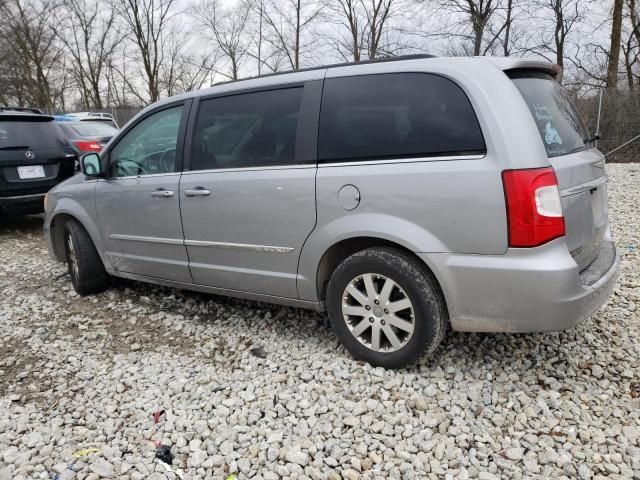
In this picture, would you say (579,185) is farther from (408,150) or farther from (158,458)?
(158,458)

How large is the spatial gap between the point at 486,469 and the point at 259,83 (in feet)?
8.58

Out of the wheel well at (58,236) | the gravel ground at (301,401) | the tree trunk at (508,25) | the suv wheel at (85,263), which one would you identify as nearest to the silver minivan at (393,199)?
the gravel ground at (301,401)

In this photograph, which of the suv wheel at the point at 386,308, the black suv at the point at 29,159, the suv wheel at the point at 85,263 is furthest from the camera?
the black suv at the point at 29,159

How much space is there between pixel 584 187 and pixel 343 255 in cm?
140

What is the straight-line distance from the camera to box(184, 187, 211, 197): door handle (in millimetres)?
3276

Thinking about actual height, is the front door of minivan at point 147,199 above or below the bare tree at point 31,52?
below

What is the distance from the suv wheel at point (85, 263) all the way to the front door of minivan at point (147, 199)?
0.30 m

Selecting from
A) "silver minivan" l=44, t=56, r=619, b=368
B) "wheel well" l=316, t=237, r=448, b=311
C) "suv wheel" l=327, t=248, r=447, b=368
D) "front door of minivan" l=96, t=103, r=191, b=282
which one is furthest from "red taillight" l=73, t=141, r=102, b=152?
"suv wheel" l=327, t=248, r=447, b=368

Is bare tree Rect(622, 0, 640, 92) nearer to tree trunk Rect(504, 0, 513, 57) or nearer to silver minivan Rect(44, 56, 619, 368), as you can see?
tree trunk Rect(504, 0, 513, 57)

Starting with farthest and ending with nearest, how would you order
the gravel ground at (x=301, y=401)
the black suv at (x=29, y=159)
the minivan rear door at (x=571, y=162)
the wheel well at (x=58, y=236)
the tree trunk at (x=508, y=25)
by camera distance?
the tree trunk at (x=508, y=25) < the black suv at (x=29, y=159) < the wheel well at (x=58, y=236) < the minivan rear door at (x=571, y=162) < the gravel ground at (x=301, y=401)

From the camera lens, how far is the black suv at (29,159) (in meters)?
6.71

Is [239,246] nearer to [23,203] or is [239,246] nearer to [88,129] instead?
[23,203]

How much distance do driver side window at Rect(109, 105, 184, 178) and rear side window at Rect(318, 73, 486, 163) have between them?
1363 mm

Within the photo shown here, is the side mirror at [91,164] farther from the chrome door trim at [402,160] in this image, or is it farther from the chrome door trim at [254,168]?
the chrome door trim at [402,160]
